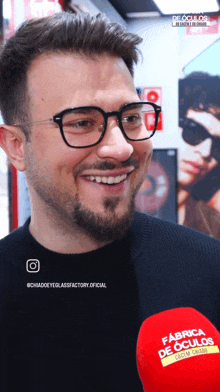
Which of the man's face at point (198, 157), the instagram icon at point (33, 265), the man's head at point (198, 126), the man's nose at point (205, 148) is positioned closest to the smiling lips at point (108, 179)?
the instagram icon at point (33, 265)

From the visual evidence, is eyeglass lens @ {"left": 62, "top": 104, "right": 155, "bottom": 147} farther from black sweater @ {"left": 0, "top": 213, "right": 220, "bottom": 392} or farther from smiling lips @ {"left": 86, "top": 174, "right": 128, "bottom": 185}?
black sweater @ {"left": 0, "top": 213, "right": 220, "bottom": 392}

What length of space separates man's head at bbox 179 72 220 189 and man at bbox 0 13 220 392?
34.3 inches

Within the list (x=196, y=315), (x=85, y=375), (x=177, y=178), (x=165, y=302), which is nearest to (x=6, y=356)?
(x=85, y=375)

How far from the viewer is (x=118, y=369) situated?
792mm

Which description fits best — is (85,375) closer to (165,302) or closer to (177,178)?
(165,302)

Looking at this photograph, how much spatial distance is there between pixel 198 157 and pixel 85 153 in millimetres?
1303

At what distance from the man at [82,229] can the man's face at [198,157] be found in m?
1.06

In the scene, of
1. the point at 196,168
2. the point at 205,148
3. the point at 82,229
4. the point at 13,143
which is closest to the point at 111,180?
the point at 82,229

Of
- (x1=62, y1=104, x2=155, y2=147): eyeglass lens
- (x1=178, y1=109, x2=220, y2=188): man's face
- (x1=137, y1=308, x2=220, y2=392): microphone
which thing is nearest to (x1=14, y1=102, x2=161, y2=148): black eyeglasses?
(x1=62, y1=104, x2=155, y2=147): eyeglass lens

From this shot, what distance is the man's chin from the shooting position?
79 centimetres

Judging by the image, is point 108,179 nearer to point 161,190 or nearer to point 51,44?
point 51,44

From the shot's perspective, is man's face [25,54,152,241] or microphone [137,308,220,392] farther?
man's face [25,54,152,241]

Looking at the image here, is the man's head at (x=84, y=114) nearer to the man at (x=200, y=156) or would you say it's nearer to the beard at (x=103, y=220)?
the beard at (x=103, y=220)

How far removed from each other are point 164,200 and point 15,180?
0.69 metres
